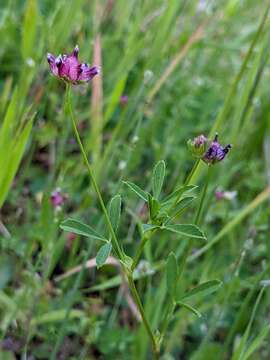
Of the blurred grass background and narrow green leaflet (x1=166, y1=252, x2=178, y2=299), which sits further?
the blurred grass background

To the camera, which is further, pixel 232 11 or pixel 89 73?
pixel 232 11

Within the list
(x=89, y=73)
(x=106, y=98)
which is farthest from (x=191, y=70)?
(x=89, y=73)

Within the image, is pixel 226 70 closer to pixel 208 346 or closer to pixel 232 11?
pixel 232 11

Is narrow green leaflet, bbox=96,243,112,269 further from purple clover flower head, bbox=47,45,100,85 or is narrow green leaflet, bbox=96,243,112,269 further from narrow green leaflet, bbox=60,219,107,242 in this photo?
purple clover flower head, bbox=47,45,100,85

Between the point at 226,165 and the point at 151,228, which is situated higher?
the point at 226,165

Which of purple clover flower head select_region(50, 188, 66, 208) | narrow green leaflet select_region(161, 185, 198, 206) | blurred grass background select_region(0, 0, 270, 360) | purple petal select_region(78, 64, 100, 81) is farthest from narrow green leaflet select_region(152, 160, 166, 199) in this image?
purple clover flower head select_region(50, 188, 66, 208)

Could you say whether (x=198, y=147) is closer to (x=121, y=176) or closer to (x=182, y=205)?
(x=182, y=205)

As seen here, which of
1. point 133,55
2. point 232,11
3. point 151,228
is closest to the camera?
point 151,228

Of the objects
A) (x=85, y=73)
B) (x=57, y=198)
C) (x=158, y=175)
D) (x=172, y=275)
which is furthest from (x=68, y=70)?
(x=57, y=198)
